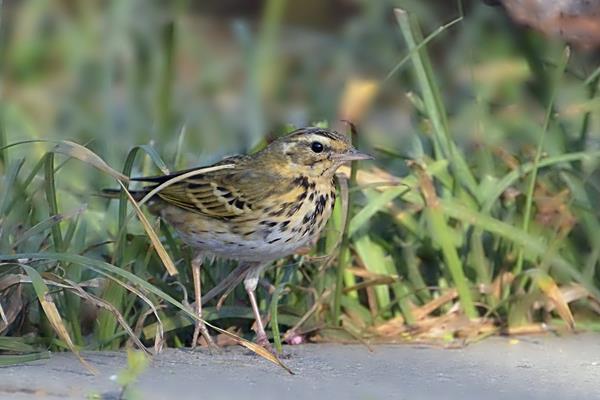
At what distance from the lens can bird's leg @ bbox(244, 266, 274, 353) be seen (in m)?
4.88

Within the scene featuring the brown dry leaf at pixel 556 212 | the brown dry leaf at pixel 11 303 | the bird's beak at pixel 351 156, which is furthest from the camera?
the brown dry leaf at pixel 556 212

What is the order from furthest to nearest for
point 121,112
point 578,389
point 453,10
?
point 453,10 → point 121,112 → point 578,389

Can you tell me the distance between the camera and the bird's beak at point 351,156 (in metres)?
5.05

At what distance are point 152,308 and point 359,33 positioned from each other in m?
3.97

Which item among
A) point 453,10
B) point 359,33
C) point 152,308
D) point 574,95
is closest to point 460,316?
point 152,308

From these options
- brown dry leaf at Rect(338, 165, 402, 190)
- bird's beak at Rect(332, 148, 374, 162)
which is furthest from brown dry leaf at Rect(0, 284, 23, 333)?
brown dry leaf at Rect(338, 165, 402, 190)

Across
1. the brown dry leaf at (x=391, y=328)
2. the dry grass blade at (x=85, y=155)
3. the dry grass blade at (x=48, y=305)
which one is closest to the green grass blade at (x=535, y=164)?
the brown dry leaf at (x=391, y=328)

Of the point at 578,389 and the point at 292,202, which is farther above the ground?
the point at 292,202

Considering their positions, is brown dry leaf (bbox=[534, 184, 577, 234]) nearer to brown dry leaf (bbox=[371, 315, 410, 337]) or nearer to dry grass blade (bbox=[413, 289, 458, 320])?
dry grass blade (bbox=[413, 289, 458, 320])

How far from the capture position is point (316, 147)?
5180mm

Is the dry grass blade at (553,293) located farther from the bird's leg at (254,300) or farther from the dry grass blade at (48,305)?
the dry grass blade at (48,305)

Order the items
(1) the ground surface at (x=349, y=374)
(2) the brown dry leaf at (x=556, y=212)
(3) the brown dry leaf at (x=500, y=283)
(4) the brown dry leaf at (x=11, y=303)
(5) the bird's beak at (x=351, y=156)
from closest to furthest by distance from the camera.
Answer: (1) the ground surface at (x=349, y=374)
(4) the brown dry leaf at (x=11, y=303)
(5) the bird's beak at (x=351, y=156)
(3) the brown dry leaf at (x=500, y=283)
(2) the brown dry leaf at (x=556, y=212)

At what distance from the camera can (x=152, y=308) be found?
14.4 feet

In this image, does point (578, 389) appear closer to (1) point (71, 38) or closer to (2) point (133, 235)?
(2) point (133, 235)
